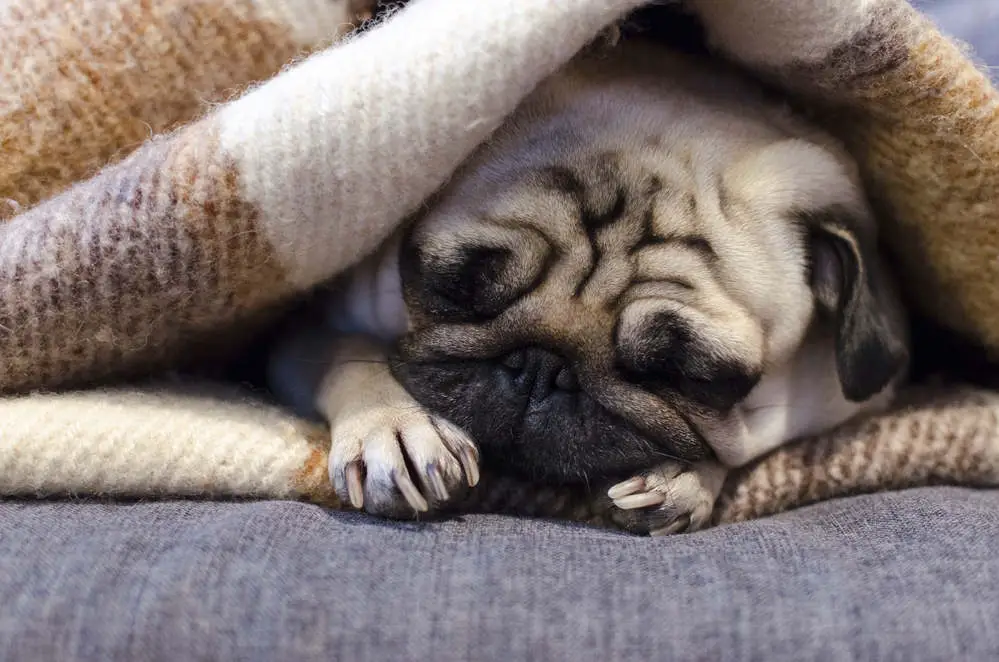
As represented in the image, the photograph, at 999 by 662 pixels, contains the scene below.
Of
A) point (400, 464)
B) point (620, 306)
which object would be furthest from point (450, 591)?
point (620, 306)

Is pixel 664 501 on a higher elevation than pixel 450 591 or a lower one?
lower

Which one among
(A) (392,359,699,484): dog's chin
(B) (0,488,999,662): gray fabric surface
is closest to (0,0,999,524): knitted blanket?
(A) (392,359,699,484): dog's chin

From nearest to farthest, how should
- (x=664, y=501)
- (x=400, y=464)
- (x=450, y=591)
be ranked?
1. (x=450, y=591)
2. (x=400, y=464)
3. (x=664, y=501)

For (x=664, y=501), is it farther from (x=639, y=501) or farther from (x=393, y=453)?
(x=393, y=453)

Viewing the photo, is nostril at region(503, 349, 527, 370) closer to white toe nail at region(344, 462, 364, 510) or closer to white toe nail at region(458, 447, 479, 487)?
white toe nail at region(458, 447, 479, 487)

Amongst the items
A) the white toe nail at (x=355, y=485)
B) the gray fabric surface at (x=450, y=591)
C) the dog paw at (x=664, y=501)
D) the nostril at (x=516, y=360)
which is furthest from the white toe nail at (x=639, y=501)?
the white toe nail at (x=355, y=485)

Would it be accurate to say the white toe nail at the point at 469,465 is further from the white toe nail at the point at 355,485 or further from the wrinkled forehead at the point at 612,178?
the wrinkled forehead at the point at 612,178

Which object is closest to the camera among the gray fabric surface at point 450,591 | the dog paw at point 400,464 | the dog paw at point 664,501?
the gray fabric surface at point 450,591
